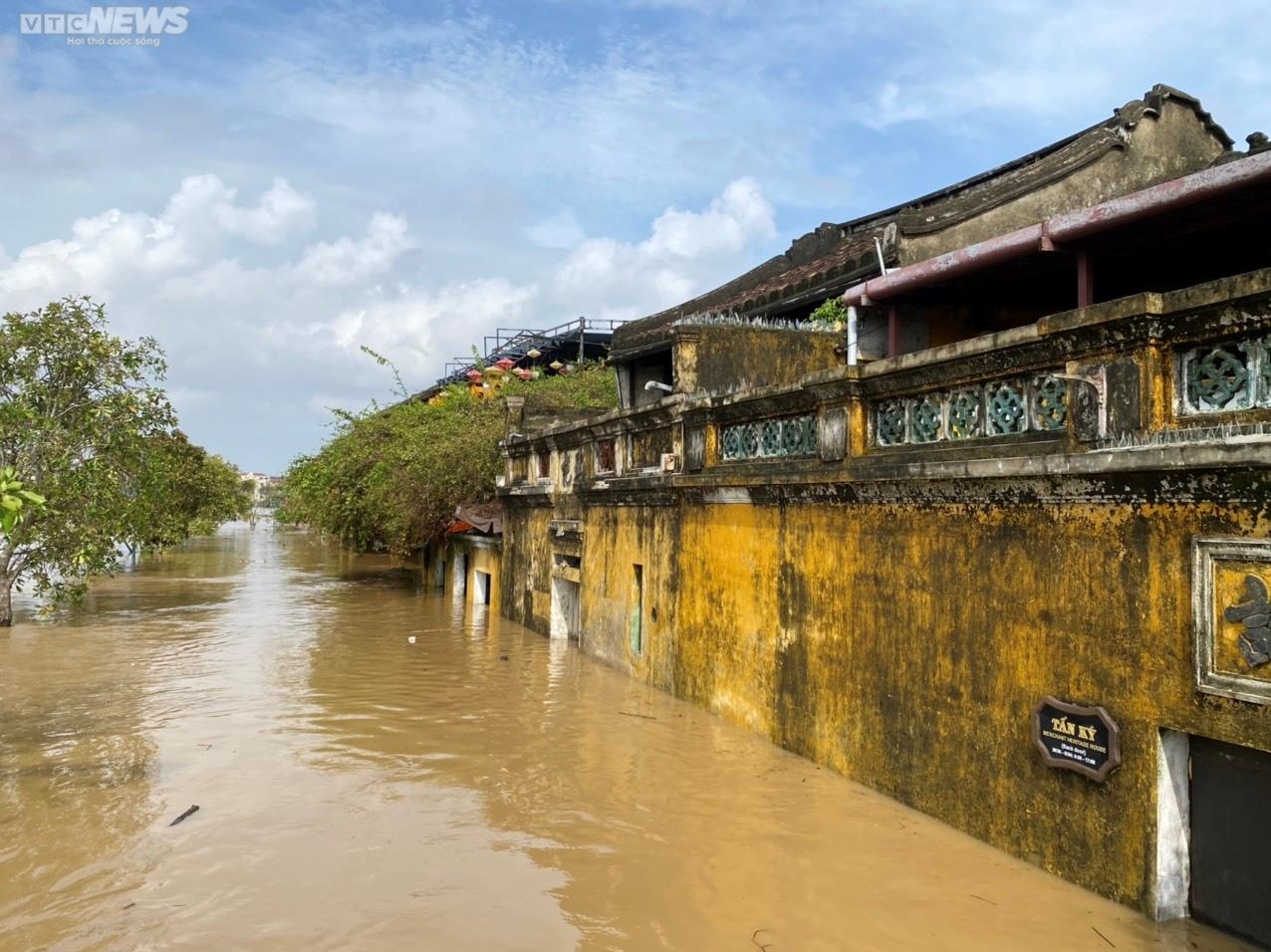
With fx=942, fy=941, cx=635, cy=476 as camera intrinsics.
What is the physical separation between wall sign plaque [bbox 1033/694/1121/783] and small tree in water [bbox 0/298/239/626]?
51.7 ft

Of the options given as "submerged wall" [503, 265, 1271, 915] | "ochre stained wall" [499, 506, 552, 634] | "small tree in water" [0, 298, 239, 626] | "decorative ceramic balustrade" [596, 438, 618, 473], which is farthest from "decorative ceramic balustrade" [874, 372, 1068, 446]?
"small tree in water" [0, 298, 239, 626]

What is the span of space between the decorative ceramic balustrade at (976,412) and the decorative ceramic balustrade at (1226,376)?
725mm

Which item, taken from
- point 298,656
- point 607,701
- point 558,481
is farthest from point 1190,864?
point 298,656

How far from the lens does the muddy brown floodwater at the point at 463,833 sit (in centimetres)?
541

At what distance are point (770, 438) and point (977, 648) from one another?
3168 millimetres

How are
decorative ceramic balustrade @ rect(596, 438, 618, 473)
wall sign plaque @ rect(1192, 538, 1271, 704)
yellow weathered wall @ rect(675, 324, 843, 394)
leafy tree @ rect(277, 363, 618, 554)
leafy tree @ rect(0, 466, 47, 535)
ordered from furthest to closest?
leafy tree @ rect(277, 363, 618, 554) < decorative ceramic balustrade @ rect(596, 438, 618, 473) < yellow weathered wall @ rect(675, 324, 843, 394) < leafy tree @ rect(0, 466, 47, 535) < wall sign plaque @ rect(1192, 538, 1271, 704)

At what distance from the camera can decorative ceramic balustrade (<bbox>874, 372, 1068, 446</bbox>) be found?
5.69 m

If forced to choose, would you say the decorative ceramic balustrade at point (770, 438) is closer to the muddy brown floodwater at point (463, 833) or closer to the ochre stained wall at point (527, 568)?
the muddy brown floodwater at point (463, 833)

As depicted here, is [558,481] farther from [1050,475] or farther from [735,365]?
[1050,475]

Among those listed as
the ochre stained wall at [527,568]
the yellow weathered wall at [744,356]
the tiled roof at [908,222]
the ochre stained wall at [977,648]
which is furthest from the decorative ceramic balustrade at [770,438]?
the ochre stained wall at [527,568]

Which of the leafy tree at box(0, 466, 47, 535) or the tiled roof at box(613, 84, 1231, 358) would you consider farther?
the tiled roof at box(613, 84, 1231, 358)

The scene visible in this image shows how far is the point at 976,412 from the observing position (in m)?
6.23

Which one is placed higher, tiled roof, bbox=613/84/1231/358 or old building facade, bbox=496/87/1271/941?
tiled roof, bbox=613/84/1231/358

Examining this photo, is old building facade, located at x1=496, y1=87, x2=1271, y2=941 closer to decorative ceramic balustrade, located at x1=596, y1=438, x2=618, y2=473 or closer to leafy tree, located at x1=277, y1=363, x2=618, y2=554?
decorative ceramic balustrade, located at x1=596, y1=438, x2=618, y2=473
